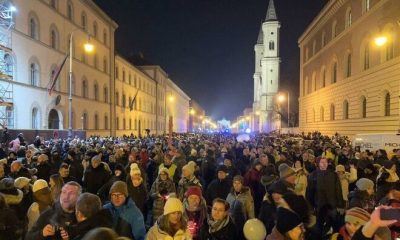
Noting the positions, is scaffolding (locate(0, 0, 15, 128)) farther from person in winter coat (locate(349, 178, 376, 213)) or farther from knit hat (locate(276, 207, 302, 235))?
knit hat (locate(276, 207, 302, 235))

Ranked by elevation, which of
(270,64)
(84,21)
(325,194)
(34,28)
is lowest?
(325,194)

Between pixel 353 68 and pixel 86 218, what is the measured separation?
35364mm

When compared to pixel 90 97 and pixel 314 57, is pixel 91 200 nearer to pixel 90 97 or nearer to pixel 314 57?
pixel 90 97

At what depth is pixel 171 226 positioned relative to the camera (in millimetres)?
4426

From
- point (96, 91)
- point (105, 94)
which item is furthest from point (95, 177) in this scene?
point (105, 94)

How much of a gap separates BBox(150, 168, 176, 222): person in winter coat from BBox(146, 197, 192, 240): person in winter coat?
8.61ft

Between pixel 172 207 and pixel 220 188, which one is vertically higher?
pixel 172 207

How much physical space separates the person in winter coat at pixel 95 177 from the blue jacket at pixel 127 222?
13.2 ft

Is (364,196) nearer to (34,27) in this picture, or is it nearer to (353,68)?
(34,27)

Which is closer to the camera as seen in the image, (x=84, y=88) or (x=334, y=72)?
(x=334, y=72)

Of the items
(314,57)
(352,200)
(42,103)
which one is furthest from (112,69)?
(352,200)

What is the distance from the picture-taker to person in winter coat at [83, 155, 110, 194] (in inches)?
354

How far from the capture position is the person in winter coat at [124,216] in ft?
16.4

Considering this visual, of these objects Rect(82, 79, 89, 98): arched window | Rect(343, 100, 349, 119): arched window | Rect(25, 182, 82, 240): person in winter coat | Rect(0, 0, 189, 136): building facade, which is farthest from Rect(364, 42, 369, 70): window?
Rect(25, 182, 82, 240): person in winter coat
